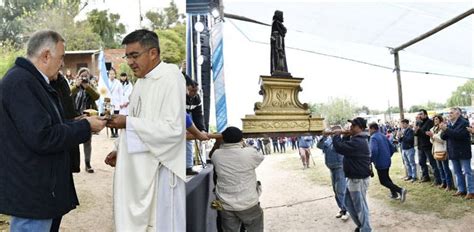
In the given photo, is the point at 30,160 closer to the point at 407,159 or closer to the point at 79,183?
the point at 79,183

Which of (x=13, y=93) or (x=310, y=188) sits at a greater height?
(x=13, y=93)

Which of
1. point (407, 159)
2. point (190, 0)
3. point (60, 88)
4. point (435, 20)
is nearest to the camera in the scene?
point (60, 88)

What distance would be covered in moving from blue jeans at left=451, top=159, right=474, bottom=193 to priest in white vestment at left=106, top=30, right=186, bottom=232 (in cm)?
646

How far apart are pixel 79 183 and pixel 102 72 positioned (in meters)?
2.92

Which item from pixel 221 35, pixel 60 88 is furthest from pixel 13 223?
pixel 221 35

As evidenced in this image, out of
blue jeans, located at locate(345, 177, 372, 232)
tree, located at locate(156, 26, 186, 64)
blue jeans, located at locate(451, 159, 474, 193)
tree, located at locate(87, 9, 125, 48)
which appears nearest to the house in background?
tree, located at locate(156, 26, 186, 64)

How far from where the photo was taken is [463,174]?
22.4 feet

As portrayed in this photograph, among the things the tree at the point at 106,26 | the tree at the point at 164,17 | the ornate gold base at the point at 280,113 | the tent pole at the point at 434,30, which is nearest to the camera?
the ornate gold base at the point at 280,113

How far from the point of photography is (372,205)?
7.12 meters

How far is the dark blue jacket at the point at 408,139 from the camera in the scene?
8398mm

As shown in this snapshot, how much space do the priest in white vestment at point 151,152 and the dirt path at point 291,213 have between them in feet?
11.4

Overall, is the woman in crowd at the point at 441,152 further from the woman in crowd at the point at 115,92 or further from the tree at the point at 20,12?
the tree at the point at 20,12

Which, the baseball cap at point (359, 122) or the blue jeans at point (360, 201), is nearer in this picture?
the baseball cap at point (359, 122)

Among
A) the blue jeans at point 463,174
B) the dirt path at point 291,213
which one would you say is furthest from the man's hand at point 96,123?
the blue jeans at point 463,174
